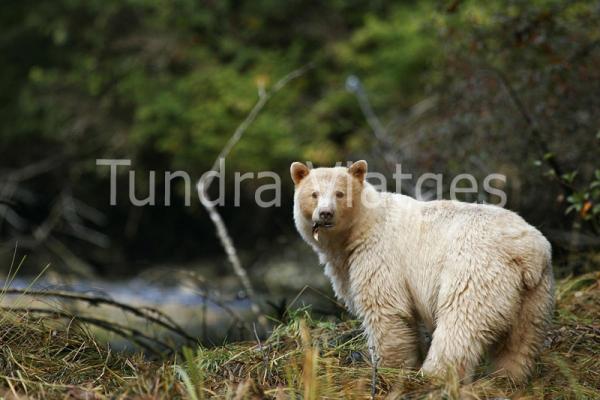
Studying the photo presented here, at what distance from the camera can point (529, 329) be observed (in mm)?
4266

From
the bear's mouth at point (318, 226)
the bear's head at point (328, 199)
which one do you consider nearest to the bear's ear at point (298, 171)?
the bear's head at point (328, 199)

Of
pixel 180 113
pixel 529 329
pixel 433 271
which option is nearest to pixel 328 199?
pixel 433 271

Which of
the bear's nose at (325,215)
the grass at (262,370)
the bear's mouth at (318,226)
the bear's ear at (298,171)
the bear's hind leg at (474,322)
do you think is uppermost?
the bear's ear at (298,171)

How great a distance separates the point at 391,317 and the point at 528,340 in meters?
0.88

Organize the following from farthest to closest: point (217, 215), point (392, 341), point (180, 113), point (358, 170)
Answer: point (180, 113) → point (217, 215) → point (358, 170) → point (392, 341)

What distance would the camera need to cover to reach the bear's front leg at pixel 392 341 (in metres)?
4.54

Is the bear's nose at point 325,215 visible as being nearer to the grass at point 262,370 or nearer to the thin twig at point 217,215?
the grass at point 262,370

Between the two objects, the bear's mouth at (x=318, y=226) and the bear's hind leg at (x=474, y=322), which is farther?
A: the bear's mouth at (x=318, y=226)

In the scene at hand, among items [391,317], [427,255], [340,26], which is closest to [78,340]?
[391,317]

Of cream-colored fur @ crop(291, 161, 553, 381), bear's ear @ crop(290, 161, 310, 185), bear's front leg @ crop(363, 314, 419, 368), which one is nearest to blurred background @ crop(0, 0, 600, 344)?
bear's ear @ crop(290, 161, 310, 185)

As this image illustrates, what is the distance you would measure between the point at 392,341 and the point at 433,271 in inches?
21.7

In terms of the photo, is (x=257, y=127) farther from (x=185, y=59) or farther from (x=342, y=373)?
(x=342, y=373)

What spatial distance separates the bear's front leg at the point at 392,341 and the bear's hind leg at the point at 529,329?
1.92 feet

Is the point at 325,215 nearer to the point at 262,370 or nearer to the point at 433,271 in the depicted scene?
the point at 433,271
